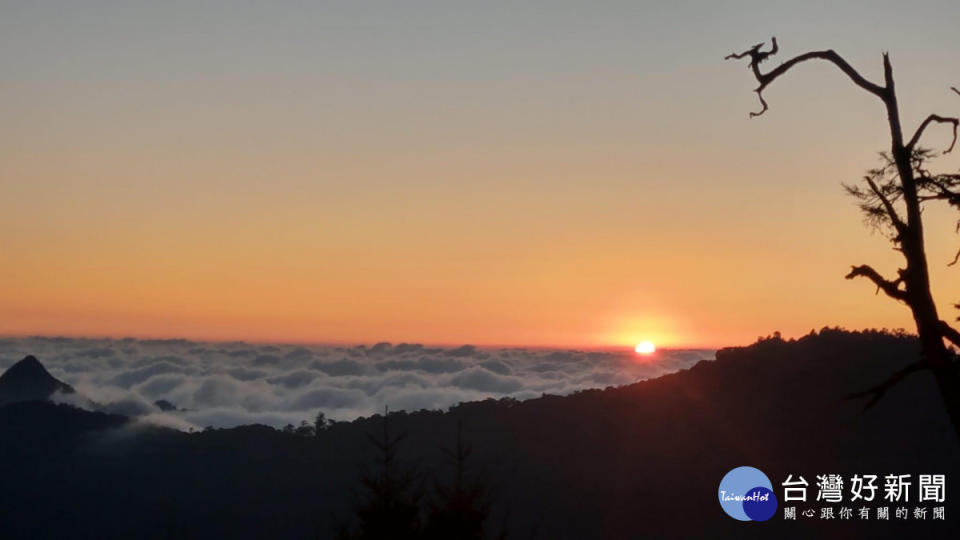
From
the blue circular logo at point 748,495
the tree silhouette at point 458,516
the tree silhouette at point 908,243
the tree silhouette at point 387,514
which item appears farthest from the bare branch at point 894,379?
the blue circular logo at point 748,495

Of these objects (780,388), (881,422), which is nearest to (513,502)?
(780,388)

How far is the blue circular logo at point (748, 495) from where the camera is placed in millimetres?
115750

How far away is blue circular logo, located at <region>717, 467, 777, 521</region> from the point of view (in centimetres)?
11575

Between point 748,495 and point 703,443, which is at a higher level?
point 703,443

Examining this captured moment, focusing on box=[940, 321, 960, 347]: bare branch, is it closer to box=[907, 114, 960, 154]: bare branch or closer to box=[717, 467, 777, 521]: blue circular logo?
box=[907, 114, 960, 154]: bare branch

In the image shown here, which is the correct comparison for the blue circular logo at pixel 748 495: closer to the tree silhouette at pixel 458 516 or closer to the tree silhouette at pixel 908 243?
the tree silhouette at pixel 458 516

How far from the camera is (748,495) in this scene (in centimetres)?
11831

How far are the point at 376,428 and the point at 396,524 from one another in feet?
528

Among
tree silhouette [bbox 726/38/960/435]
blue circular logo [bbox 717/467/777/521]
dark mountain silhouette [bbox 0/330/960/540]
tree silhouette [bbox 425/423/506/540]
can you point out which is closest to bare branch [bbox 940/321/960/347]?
tree silhouette [bbox 726/38/960/435]

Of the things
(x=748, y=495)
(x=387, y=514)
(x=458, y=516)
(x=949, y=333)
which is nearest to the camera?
(x=949, y=333)

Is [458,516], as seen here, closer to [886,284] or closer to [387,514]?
[387,514]

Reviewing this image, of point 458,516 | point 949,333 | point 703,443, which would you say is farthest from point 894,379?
point 703,443

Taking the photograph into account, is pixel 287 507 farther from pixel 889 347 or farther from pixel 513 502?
pixel 889 347

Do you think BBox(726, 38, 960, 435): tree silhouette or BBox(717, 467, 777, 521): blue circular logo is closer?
BBox(726, 38, 960, 435): tree silhouette
